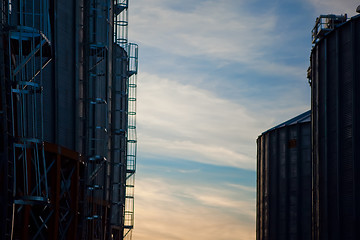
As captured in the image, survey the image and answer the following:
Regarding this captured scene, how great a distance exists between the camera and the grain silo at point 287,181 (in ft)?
151

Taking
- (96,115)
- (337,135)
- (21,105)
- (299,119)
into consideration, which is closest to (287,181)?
(299,119)

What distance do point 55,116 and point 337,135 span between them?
48.0 ft

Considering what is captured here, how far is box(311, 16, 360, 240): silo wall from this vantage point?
95.0 feet

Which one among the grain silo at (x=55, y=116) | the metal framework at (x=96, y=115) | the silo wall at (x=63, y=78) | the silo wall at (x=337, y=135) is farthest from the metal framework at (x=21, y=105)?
the silo wall at (x=337, y=135)

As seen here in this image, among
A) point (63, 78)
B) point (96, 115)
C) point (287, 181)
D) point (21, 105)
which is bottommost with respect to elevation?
point (287, 181)

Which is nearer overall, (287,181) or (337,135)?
(337,135)

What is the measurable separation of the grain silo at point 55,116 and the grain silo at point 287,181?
477 inches

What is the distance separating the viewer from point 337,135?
98.7 feet

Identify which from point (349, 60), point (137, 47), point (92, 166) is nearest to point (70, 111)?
point (92, 166)

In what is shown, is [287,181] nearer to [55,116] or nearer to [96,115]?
[96,115]

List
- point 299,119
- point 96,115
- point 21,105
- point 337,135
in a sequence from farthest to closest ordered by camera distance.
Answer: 1. point 299,119
2. point 96,115
3. point 337,135
4. point 21,105

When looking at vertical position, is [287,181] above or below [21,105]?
below

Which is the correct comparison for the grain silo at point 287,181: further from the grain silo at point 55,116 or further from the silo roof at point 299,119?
the grain silo at point 55,116

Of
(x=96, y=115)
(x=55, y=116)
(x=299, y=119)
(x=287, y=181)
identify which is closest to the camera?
(x=55, y=116)
